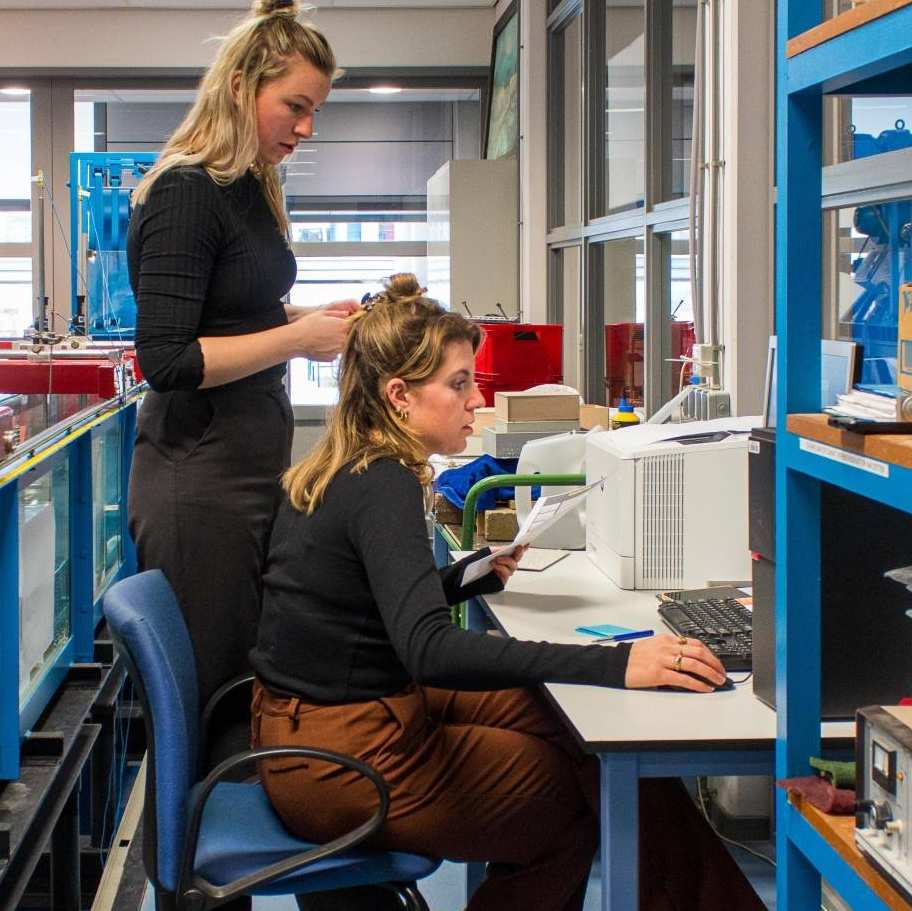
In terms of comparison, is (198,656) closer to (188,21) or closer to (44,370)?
(44,370)

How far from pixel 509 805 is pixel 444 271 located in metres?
4.51

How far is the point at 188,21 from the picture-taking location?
21.2 feet

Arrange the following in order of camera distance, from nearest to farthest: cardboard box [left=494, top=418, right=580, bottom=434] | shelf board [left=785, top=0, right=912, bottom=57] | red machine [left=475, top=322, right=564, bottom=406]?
shelf board [left=785, top=0, right=912, bottom=57] → cardboard box [left=494, top=418, right=580, bottom=434] → red machine [left=475, top=322, right=564, bottom=406]

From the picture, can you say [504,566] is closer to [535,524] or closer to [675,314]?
[535,524]

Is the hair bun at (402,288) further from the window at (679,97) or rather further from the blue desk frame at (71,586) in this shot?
the window at (679,97)

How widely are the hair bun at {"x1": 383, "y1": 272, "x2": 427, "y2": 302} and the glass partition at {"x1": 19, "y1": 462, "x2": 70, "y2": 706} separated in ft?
2.85

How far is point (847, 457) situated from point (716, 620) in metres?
0.87

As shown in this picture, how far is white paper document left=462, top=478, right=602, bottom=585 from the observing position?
6.53 ft

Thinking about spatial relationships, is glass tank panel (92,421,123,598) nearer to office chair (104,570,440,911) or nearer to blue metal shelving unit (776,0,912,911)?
office chair (104,570,440,911)

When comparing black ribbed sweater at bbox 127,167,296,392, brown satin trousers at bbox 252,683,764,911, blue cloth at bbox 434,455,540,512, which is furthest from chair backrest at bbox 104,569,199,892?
blue cloth at bbox 434,455,540,512

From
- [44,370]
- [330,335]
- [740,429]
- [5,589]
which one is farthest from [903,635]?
[44,370]

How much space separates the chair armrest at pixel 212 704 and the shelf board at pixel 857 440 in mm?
1096

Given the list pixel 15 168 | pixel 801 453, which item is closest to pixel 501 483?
pixel 801 453

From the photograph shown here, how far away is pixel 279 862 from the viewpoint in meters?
1.63
